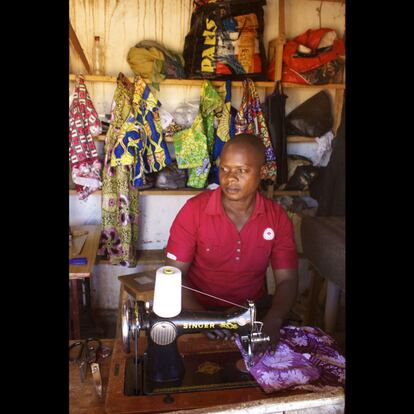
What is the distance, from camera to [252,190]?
7.10 feet

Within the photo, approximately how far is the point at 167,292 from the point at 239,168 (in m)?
0.94

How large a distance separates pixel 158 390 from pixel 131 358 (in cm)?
18

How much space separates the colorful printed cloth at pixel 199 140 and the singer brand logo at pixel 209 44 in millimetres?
108

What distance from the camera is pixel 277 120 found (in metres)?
3.54

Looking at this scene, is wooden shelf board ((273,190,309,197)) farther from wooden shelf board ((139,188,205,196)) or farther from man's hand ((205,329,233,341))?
man's hand ((205,329,233,341))

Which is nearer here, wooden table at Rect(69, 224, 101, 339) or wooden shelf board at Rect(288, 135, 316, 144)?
wooden table at Rect(69, 224, 101, 339)

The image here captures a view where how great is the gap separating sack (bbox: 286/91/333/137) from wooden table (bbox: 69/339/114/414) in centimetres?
275

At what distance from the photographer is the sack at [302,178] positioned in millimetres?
3680

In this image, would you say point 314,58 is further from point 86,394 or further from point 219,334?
point 86,394

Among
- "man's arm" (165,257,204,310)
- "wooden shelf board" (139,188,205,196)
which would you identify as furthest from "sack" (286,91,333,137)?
"man's arm" (165,257,204,310)

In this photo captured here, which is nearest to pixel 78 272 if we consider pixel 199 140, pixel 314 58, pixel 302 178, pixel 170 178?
pixel 170 178

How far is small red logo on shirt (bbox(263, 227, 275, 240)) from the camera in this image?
7.16ft
